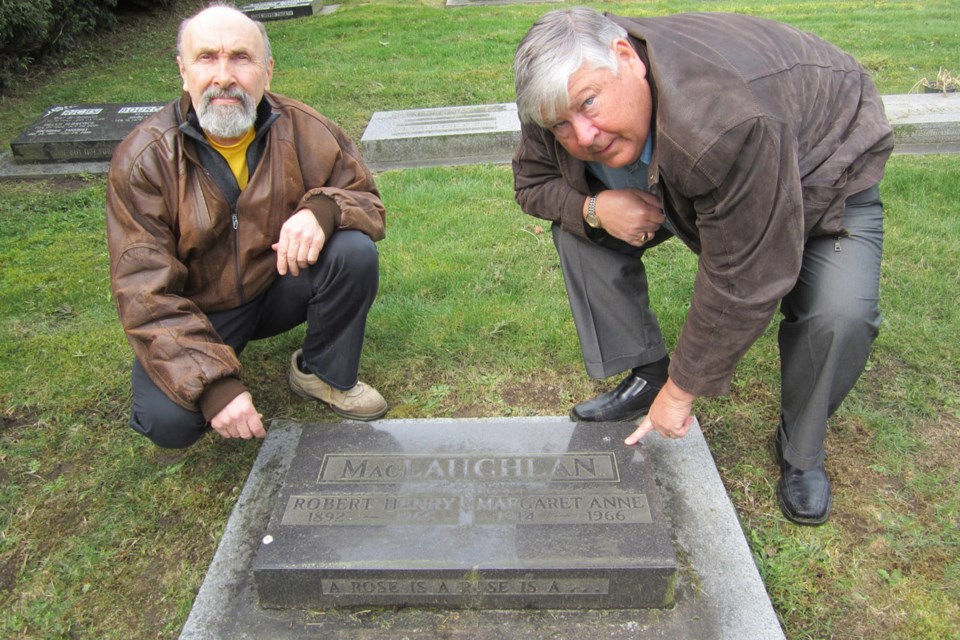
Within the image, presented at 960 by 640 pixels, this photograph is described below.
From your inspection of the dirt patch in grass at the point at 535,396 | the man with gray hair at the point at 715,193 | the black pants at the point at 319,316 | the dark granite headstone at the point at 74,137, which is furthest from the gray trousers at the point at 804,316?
the dark granite headstone at the point at 74,137

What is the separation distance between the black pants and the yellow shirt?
354 millimetres

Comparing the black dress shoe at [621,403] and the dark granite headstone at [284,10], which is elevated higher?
the black dress shoe at [621,403]

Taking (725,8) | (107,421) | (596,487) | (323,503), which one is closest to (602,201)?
(596,487)

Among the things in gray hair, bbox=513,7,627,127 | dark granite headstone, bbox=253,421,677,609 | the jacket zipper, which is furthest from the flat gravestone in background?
dark granite headstone, bbox=253,421,677,609

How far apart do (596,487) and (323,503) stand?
80 centimetres

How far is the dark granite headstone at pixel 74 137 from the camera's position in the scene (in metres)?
5.29

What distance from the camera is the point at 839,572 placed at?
2211mm

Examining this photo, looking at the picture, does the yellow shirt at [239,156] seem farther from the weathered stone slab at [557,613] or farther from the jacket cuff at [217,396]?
the weathered stone slab at [557,613]

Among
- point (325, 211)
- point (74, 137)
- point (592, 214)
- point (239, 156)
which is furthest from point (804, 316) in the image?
point (74, 137)

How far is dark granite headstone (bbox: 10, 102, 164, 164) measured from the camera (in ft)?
17.4

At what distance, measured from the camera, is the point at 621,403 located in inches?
104

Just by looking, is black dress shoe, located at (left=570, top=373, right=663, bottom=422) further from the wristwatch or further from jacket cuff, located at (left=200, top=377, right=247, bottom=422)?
jacket cuff, located at (left=200, top=377, right=247, bottom=422)

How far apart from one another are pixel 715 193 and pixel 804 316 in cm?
64

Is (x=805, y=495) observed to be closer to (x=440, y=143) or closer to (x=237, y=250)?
(x=237, y=250)
